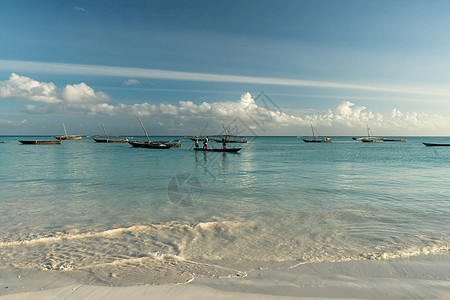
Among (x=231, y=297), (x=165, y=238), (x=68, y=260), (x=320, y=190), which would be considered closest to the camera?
(x=231, y=297)

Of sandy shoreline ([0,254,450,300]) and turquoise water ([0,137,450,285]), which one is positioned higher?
sandy shoreline ([0,254,450,300])

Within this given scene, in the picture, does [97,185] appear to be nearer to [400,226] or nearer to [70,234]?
[70,234]

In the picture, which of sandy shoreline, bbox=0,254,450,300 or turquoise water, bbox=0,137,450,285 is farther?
turquoise water, bbox=0,137,450,285

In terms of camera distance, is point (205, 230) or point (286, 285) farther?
point (205, 230)

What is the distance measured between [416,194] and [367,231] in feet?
23.3

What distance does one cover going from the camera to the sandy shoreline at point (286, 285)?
3.76 metres

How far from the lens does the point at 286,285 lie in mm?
4102

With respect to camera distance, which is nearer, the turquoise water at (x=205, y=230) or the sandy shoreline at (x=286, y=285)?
the sandy shoreline at (x=286, y=285)

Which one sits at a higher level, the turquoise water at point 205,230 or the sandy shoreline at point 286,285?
the sandy shoreline at point 286,285

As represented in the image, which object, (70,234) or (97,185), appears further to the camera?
(97,185)

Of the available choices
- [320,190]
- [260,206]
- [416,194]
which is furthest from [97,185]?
[416,194]

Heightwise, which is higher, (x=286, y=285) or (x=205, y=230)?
(x=286, y=285)

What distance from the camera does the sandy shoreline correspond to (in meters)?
3.76

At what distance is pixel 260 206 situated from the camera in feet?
32.6
